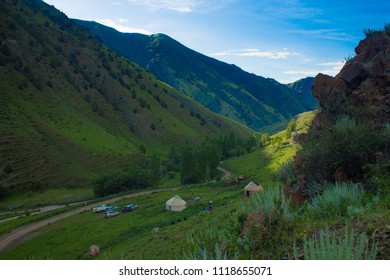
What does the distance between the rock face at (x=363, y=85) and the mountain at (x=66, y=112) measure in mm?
84275

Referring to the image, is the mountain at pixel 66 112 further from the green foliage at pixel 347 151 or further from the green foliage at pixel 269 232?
the green foliage at pixel 269 232

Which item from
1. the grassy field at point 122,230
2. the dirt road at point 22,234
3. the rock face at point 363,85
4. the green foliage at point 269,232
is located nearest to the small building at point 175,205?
the grassy field at point 122,230

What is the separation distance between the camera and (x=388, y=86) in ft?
46.9

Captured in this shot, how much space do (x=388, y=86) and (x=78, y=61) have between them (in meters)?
178

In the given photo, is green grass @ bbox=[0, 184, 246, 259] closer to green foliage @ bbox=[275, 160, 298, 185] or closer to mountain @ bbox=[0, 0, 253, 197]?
green foliage @ bbox=[275, 160, 298, 185]

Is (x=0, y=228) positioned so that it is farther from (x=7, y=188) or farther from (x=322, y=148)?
(x=322, y=148)

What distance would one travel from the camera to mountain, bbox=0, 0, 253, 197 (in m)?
91.2

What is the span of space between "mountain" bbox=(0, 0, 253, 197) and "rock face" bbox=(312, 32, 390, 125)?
84275mm

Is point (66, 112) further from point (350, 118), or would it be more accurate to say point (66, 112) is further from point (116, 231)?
point (350, 118)

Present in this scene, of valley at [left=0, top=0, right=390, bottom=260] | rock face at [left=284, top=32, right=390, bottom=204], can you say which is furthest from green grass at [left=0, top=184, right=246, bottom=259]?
rock face at [left=284, top=32, right=390, bottom=204]

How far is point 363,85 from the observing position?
15.1 metres

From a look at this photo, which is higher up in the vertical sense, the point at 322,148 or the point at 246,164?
the point at 322,148

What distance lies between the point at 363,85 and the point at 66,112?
402ft
